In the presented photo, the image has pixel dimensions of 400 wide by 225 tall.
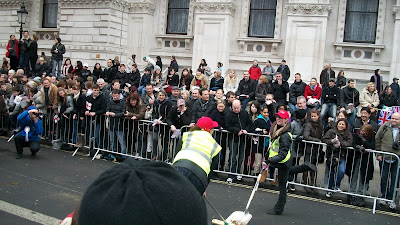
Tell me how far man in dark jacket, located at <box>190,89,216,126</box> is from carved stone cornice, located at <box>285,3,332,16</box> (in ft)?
33.7

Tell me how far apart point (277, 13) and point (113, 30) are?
28.1 ft

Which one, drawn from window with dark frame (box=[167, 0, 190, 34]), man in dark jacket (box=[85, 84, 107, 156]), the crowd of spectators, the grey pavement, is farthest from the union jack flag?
window with dark frame (box=[167, 0, 190, 34])

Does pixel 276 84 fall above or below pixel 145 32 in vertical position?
below

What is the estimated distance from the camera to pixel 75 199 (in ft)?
25.9

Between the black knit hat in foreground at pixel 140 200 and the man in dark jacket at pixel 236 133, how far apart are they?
28.3 ft

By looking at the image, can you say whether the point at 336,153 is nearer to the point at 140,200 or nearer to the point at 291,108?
the point at 291,108

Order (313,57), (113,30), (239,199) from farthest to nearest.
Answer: (113,30), (313,57), (239,199)

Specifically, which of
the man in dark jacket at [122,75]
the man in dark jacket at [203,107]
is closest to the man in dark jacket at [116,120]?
the man in dark jacket at [203,107]

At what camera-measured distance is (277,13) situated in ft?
68.7

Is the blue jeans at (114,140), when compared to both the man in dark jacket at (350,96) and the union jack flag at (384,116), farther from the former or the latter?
the union jack flag at (384,116)

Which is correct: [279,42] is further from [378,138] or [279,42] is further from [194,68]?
[378,138]

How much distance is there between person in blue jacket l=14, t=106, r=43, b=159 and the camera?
1105cm

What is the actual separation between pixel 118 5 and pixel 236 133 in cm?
1490

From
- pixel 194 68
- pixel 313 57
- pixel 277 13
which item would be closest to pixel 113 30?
pixel 194 68
